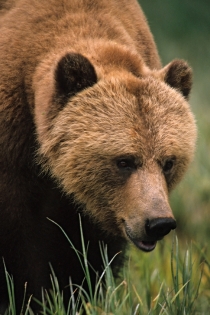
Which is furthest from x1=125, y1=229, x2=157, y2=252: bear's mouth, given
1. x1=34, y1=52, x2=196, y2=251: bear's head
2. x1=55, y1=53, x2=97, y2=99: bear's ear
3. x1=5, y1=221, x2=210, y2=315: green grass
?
x1=55, y1=53, x2=97, y2=99: bear's ear

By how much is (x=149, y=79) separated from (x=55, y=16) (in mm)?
753

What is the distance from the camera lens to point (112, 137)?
166 inches

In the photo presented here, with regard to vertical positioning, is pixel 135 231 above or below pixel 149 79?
below

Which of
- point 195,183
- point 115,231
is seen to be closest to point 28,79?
point 115,231

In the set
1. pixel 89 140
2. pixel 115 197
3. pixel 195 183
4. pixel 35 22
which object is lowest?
pixel 195 183

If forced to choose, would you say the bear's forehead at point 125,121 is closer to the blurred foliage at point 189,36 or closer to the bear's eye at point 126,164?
the bear's eye at point 126,164

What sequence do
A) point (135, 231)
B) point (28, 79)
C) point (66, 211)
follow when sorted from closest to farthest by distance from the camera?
point (135, 231)
point (28, 79)
point (66, 211)

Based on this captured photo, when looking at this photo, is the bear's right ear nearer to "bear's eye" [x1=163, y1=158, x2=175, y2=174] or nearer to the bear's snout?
"bear's eye" [x1=163, y1=158, x2=175, y2=174]

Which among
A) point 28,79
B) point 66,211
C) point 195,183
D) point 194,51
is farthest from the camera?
point 194,51

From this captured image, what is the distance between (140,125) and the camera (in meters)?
4.23

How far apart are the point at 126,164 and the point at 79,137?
0.32 metres

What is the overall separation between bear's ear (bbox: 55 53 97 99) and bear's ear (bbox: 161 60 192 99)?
0.53 meters

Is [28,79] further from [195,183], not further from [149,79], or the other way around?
[195,183]

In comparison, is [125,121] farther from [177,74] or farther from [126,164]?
[177,74]
